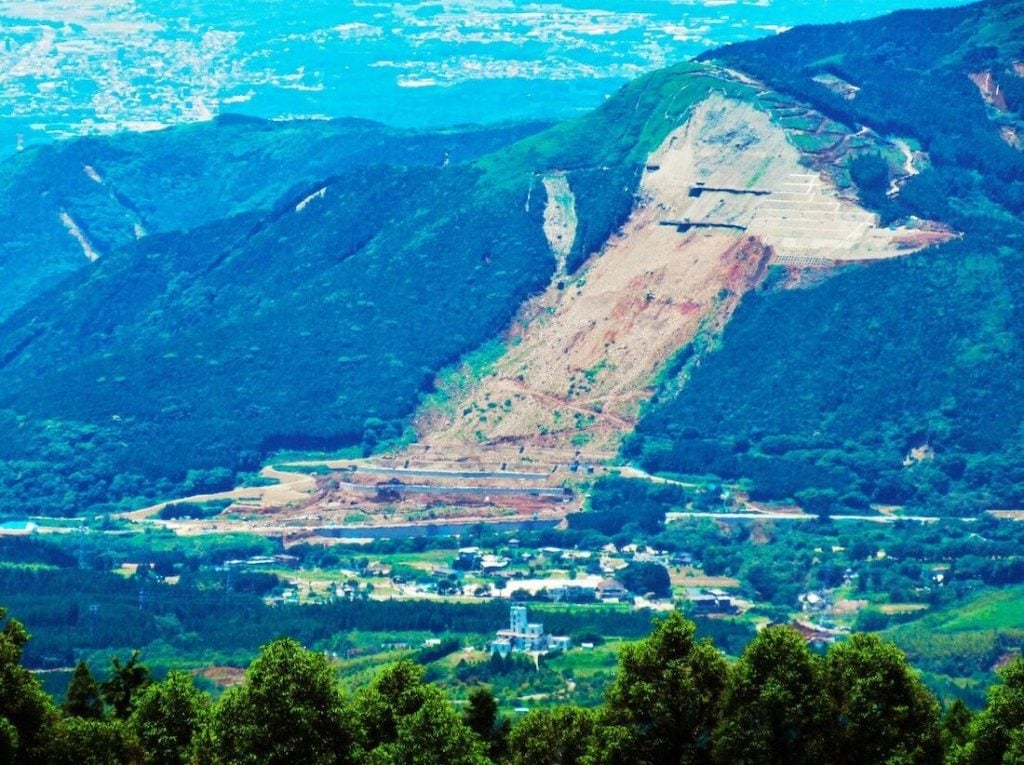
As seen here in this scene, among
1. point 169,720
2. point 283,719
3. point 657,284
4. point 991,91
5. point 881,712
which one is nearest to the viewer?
point 283,719

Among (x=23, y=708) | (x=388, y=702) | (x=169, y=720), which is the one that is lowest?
(x=169, y=720)

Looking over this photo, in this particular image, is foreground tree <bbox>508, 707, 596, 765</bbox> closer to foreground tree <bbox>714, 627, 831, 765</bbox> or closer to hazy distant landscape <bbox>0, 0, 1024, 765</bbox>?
foreground tree <bbox>714, 627, 831, 765</bbox>

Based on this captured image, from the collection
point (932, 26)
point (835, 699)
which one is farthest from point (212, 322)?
point (835, 699)

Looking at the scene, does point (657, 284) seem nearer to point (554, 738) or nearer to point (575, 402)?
point (575, 402)

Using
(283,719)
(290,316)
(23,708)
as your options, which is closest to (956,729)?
(283,719)

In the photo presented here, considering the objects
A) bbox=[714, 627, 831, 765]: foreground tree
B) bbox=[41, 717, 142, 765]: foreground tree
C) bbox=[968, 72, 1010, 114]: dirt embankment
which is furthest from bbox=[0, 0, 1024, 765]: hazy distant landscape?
bbox=[41, 717, 142, 765]: foreground tree

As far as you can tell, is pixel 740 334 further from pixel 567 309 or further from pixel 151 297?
pixel 151 297
